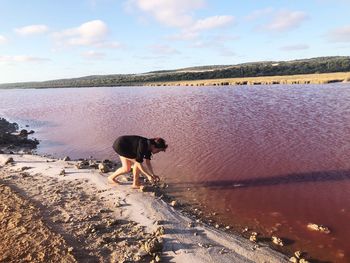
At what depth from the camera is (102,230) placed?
29.3ft

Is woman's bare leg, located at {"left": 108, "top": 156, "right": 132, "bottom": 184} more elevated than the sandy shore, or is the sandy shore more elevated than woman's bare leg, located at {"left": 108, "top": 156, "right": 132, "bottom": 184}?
woman's bare leg, located at {"left": 108, "top": 156, "right": 132, "bottom": 184}

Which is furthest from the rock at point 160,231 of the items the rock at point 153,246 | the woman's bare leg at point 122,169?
the woman's bare leg at point 122,169

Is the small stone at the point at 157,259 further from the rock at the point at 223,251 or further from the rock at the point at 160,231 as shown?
the rock at the point at 223,251

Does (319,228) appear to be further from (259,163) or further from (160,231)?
(259,163)

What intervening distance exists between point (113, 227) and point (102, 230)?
0.97 ft

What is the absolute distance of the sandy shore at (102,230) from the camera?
785 centimetres

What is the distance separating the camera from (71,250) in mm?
7895

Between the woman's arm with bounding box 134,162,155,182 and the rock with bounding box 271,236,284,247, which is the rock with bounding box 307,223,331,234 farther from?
the woman's arm with bounding box 134,162,155,182

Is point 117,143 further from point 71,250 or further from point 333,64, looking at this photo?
point 333,64

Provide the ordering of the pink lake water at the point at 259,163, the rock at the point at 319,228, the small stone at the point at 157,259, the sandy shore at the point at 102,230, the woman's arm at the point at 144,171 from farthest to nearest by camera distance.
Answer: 1. the woman's arm at the point at 144,171
2. the pink lake water at the point at 259,163
3. the rock at the point at 319,228
4. the sandy shore at the point at 102,230
5. the small stone at the point at 157,259

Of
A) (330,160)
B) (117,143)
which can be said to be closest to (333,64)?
(330,160)

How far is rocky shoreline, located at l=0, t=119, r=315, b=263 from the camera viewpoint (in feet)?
25.8

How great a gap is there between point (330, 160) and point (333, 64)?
108 m

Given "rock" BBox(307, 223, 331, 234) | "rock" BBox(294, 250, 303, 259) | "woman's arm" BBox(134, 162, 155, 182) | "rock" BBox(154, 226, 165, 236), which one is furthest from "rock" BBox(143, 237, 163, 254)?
"rock" BBox(307, 223, 331, 234)
